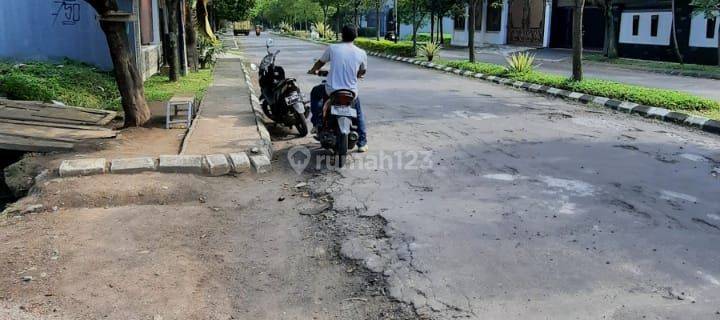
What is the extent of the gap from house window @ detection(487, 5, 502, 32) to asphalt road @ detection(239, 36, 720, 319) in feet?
109

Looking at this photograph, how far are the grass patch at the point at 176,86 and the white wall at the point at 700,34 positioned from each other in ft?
60.1

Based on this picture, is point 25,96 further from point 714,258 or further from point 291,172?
point 714,258

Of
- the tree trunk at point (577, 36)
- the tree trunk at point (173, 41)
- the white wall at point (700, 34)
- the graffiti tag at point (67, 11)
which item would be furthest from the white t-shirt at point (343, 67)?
the white wall at point (700, 34)

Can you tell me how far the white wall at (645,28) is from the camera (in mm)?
25734

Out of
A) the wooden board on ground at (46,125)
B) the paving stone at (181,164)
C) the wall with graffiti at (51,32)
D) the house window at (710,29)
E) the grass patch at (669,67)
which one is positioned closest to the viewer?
the paving stone at (181,164)

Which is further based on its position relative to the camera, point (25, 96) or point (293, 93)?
point (25, 96)

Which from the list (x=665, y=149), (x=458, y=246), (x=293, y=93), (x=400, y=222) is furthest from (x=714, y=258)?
(x=293, y=93)

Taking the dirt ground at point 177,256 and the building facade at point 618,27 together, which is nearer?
the dirt ground at point 177,256

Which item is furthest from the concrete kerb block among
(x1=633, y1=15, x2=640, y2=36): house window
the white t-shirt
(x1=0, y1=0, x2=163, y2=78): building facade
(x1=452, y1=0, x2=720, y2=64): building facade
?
(x1=633, y1=15, x2=640, y2=36): house window

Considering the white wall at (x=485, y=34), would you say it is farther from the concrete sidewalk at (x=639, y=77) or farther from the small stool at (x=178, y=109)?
the small stool at (x=178, y=109)

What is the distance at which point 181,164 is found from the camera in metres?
6.69

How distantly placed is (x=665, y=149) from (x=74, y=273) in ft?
23.6

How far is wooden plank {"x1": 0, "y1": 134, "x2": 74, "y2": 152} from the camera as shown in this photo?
7355 millimetres

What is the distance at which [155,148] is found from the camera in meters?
7.80
